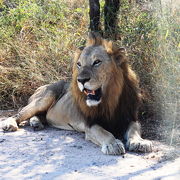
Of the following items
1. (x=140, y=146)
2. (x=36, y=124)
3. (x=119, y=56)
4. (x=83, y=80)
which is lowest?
(x=36, y=124)

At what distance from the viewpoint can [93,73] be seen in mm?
4250

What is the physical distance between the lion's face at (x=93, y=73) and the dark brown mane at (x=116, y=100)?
7cm

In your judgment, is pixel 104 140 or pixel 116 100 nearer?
pixel 104 140

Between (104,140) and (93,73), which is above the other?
(93,73)

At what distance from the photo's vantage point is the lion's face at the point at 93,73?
164 inches

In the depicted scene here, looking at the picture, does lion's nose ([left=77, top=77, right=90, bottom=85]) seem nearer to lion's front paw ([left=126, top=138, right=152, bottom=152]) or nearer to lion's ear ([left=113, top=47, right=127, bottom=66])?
lion's ear ([left=113, top=47, right=127, bottom=66])

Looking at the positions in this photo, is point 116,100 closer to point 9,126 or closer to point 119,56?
point 119,56

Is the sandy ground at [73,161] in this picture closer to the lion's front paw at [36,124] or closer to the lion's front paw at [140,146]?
the lion's front paw at [140,146]

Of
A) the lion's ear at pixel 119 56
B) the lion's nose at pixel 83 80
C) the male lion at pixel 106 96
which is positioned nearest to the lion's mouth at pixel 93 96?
the male lion at pixel 106 96

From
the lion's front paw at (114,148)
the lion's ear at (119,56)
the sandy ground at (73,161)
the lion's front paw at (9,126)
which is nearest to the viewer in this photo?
the sandy ground at (73,161)

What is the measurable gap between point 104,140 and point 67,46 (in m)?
2.93

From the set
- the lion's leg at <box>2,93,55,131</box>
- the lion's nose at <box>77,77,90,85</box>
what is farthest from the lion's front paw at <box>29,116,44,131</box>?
the lion's nose at <box>77,77,90,85</box>

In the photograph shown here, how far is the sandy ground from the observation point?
11.2ft

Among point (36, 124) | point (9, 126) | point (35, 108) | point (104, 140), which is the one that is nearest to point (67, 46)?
point (35, 108)
